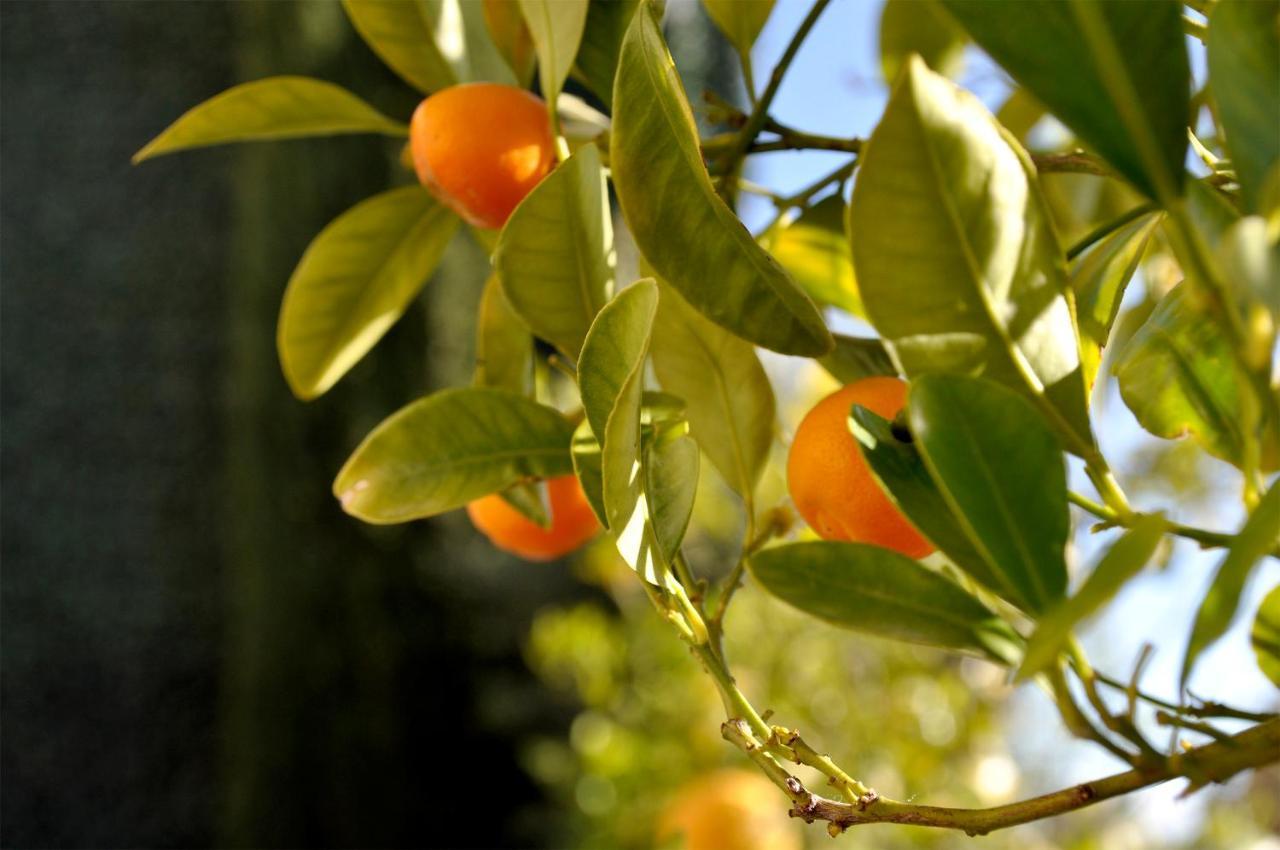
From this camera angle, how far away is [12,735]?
1.73m

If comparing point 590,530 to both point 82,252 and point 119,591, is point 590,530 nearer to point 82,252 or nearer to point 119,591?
point 119,591

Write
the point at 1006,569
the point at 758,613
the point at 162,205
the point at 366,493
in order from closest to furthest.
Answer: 1. the point at 1006,569
2. the point at 366,493
3. the point at 758,613
4. the point at 162,205

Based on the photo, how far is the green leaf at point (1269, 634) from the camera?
0.87ft

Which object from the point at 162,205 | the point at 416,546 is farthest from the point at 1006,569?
the point at 162,205

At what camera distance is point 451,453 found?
0.34 meters

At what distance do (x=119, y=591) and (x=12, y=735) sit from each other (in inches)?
10.3

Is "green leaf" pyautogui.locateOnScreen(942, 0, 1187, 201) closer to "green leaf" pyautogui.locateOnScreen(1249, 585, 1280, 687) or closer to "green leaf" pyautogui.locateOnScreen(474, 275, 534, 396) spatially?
"green leaf" pyautogui.locateOnScreen(1249, 585, 1280, 687)

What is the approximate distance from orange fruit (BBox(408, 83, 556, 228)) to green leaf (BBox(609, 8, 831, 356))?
0.10m

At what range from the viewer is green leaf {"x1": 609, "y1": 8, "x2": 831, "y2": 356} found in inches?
10.0

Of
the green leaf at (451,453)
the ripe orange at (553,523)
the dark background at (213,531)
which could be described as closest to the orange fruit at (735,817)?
the ripe orange at (553,523)

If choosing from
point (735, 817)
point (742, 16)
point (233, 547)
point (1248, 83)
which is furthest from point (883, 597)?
point (233, 547)

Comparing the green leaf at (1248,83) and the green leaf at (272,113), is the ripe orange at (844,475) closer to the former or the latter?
the green leaf at (1248,83)

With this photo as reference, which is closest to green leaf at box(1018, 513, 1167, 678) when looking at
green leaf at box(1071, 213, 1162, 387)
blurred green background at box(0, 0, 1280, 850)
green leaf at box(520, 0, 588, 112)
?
green leaf at box(1071, 213, 1162, 387)

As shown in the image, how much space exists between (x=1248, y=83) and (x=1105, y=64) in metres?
0.03
